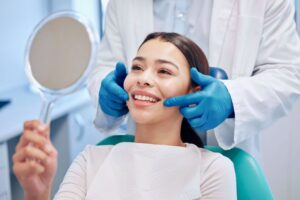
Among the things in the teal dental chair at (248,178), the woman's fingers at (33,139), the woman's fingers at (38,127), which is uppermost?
the woman's fingers at (38,127)

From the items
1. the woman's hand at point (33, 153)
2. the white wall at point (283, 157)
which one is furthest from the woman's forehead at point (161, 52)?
the white wall at point (283, 157)

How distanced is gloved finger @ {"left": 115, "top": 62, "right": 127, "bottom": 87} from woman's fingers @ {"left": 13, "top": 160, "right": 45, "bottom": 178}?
545mm

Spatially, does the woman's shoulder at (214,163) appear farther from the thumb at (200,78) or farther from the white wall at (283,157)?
the white wall at (283,157)

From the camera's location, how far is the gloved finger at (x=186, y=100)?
1154 millimetres

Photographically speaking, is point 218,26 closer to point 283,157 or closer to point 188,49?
point 188,49

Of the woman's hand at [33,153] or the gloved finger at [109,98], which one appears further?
the gloved finger at [109,98]

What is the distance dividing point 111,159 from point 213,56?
462mm

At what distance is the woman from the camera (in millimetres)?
1184

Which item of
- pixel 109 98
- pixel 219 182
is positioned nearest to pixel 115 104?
pixel 109 98

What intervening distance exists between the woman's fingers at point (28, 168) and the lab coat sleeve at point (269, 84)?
619mm

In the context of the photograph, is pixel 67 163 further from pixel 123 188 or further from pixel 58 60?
pixel 58 60

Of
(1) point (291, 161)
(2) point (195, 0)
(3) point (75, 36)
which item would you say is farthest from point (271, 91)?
(1) point (291, 161)

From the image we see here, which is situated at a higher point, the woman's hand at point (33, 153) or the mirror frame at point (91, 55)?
the mirror frame at point (91, 55)

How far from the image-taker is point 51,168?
86 centimetres
